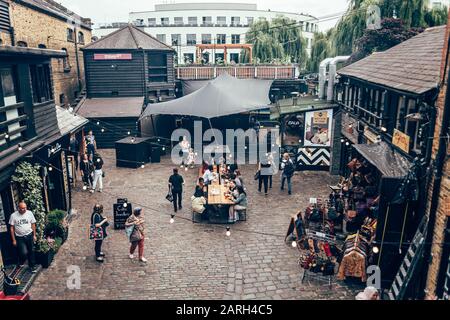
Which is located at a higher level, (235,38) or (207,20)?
(207,20)

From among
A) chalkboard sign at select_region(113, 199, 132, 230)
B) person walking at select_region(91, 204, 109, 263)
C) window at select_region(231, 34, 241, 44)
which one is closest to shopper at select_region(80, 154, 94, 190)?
chalkboard sign at select_region(113, 199, 132, 230)

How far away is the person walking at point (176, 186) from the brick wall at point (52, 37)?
11881mm

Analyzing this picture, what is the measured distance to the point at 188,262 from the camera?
34.2 feet

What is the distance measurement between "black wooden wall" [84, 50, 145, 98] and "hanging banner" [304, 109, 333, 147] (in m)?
13.7

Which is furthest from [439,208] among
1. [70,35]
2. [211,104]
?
[70,35]

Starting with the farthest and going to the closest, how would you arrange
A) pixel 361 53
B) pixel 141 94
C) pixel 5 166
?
1. pixel 141 94
2. pixel 361 53
3. pixel 5 166

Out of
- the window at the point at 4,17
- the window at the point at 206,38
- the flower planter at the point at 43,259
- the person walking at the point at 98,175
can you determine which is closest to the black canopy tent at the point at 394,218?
the flower planter at the point at 43,259

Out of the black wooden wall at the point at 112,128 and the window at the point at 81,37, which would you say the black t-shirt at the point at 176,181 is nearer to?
the black wooden wall at the point at 112,128

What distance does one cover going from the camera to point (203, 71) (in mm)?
30703

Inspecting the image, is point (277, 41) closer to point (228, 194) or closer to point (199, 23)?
point (199, 23)

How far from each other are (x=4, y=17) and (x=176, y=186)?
37.9ft
